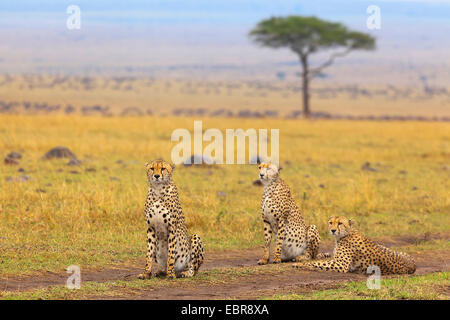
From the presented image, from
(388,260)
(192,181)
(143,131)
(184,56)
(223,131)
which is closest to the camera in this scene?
(388,260)

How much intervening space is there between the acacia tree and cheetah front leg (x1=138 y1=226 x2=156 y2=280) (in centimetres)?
3125

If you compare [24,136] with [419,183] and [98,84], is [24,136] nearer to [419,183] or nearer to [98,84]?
[419,183]

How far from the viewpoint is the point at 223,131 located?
24109mm

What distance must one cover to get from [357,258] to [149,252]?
2.16 meters

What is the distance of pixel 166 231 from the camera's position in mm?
6996

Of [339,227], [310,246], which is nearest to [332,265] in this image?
[339,227]

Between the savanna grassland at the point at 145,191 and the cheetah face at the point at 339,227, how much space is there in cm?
178

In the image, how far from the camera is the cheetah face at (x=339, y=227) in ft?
25.4

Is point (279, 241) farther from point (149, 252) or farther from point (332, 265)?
point (149, 252)

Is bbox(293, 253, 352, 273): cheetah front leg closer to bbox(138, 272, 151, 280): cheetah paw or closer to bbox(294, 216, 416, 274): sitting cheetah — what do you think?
bbox(294, 216, 416, 274): sitting cheetah

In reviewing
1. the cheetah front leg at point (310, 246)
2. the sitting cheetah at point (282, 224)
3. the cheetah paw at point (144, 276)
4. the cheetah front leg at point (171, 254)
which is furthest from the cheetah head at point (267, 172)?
the cheetah paw at point (144, 276)

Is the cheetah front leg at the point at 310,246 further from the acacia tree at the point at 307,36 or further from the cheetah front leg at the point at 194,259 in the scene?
the acacia tree at the point at 307,36
